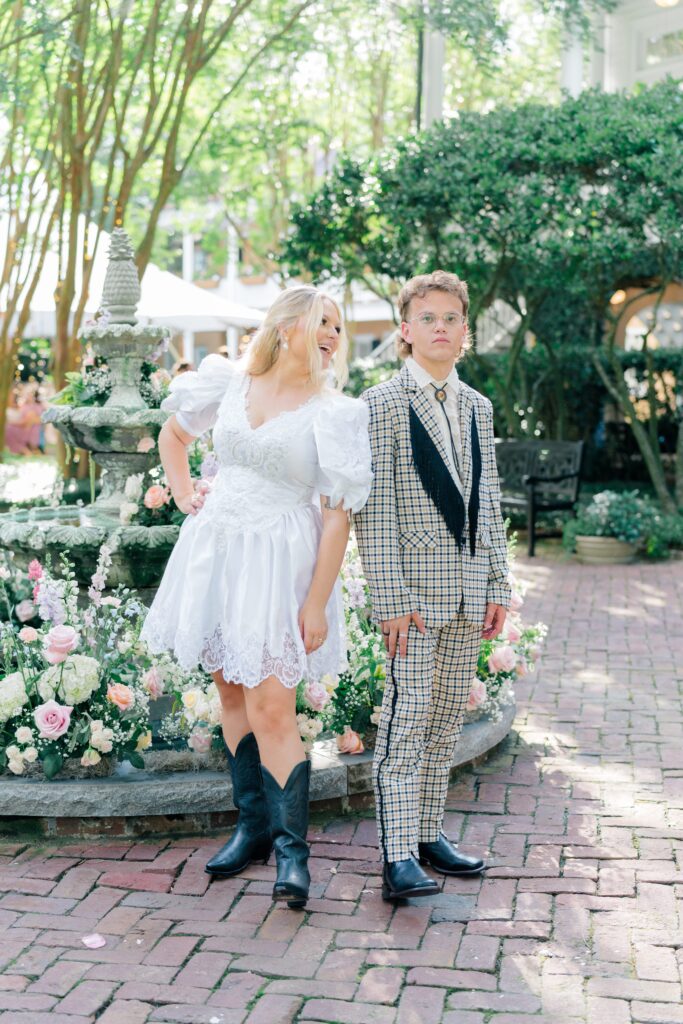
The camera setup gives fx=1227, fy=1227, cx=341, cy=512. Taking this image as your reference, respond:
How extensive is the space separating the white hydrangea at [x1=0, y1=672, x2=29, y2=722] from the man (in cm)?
137

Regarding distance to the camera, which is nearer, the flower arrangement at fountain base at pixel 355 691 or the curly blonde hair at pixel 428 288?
the curly blonde hair at pixel 428 288

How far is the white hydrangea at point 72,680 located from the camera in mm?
4359

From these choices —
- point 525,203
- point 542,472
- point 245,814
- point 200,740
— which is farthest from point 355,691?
point 542,472

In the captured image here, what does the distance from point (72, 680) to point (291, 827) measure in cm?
105

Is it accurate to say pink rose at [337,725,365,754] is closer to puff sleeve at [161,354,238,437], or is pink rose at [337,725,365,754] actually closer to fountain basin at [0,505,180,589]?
fountain basin at [0,505,180,589]

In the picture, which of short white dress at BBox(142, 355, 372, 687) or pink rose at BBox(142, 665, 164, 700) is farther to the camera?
pink rose at BBox(142, 665, 164, 700)

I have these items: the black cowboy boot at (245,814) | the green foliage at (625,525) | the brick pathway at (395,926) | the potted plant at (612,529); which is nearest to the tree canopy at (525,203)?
the green foliage at (625,525)

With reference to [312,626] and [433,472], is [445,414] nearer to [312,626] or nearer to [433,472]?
[433,472]

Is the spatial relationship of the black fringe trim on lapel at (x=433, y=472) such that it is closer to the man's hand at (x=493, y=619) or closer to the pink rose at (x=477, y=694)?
the man's hand at (x=493, y=619)

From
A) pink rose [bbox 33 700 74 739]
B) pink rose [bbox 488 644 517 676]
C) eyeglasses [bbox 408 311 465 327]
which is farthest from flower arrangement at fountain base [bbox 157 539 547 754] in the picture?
eyeglasses [bbox 408 311 465 327]

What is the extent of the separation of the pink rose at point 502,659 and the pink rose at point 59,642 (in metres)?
1.85

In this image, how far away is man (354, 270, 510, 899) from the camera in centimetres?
373

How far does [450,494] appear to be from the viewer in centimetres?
378

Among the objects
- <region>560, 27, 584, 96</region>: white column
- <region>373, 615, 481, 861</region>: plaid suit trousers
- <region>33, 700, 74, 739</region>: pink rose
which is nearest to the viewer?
<region>373, 615, 481, 861</region>: plaid suit trousers
